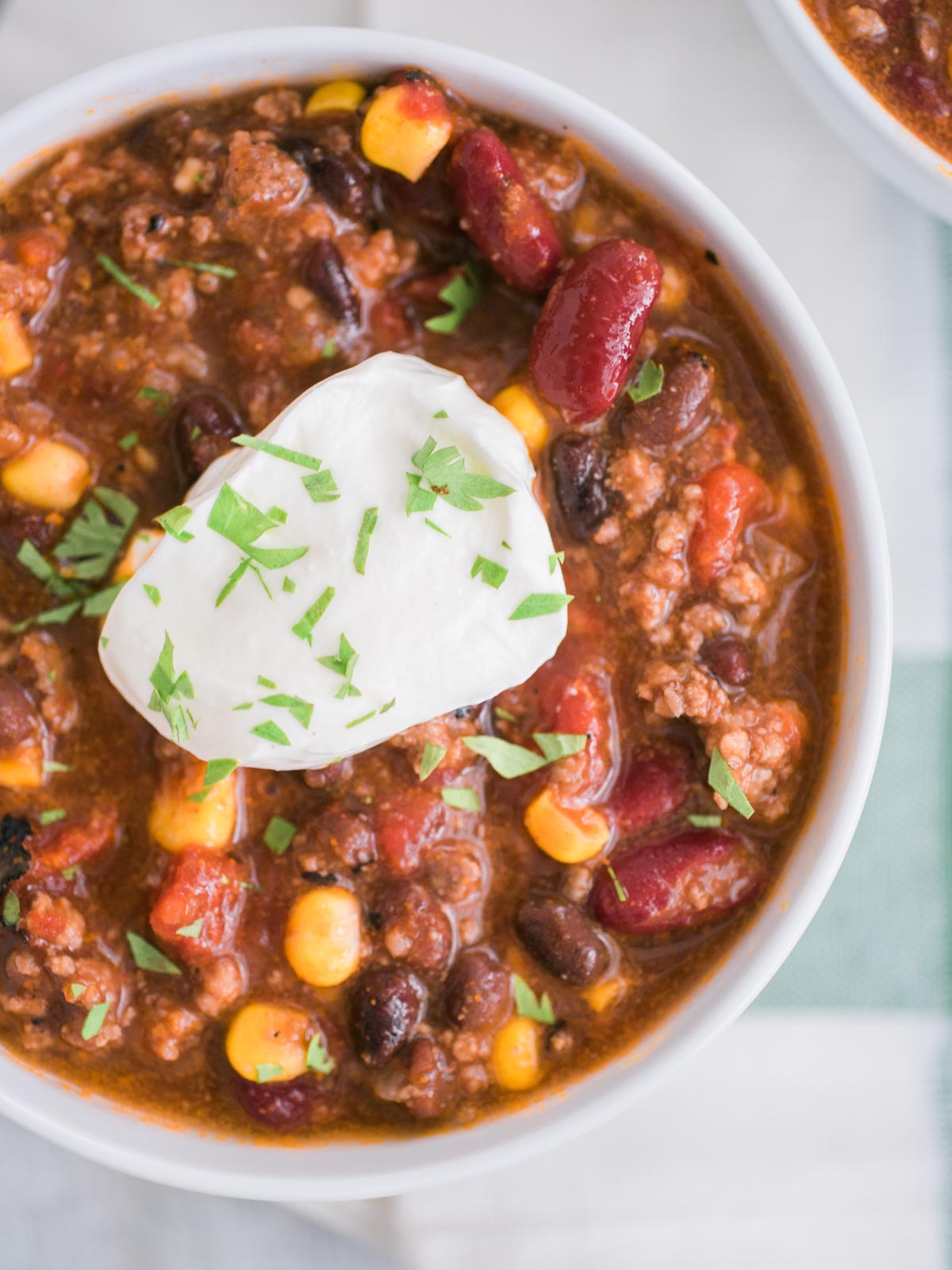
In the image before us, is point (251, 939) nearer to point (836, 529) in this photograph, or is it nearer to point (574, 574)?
point (574, 574)

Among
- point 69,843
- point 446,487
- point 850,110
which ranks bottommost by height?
point 69,843

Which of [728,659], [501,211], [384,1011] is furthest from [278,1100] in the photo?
[501,211]

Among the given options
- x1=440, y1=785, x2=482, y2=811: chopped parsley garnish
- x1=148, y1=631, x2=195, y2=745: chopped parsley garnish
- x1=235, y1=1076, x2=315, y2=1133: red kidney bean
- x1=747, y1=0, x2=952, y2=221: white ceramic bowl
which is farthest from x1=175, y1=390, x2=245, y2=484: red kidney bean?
x1=747, y1=0, x2=952, y2=221: white ceramic bowl

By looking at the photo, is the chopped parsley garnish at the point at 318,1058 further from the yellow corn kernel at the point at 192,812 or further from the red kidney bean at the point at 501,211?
the red kidney bean at the point at 501,211

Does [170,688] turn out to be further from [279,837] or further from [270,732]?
[279,837]

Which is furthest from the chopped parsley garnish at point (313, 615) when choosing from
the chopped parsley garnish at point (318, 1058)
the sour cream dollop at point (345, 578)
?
the chopped parsley garnish at point (318, 1058)

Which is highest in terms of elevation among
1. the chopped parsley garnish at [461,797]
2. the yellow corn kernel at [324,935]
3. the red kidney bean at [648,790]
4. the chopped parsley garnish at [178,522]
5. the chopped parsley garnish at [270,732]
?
the chopped parsley garnish at [178,522]
